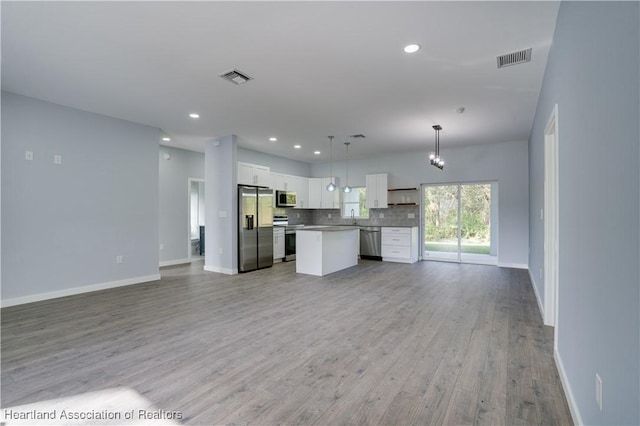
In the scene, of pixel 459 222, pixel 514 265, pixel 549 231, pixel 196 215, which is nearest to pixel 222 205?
pixel 196 215

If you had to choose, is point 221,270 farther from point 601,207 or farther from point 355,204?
point 601,207

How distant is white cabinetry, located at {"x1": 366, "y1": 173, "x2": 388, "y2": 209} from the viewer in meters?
8.41

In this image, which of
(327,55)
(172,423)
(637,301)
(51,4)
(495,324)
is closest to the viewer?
(637,301)

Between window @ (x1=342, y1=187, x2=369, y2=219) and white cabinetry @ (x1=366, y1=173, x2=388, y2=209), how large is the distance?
0.36m

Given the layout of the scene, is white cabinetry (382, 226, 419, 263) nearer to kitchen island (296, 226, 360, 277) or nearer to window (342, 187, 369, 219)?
window (342, 187, 369, 219)

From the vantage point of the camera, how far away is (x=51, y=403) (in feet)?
6.81

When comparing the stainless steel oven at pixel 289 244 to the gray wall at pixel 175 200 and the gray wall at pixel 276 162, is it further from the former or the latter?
the gray wall at pixel 175 200

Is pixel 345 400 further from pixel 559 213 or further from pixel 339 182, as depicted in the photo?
pixel 339 182

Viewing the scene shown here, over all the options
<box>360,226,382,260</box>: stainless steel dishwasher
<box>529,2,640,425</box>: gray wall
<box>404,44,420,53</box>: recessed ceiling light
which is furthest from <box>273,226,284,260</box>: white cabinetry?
<box>529,2,640,425</box>: gray wall

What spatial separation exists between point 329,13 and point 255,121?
3204 millimetres

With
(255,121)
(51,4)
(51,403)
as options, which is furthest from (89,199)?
(51,403)

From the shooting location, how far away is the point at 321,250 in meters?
6.18

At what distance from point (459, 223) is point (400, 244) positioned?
158cm

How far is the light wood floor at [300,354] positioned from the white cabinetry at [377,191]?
3.85 meters
